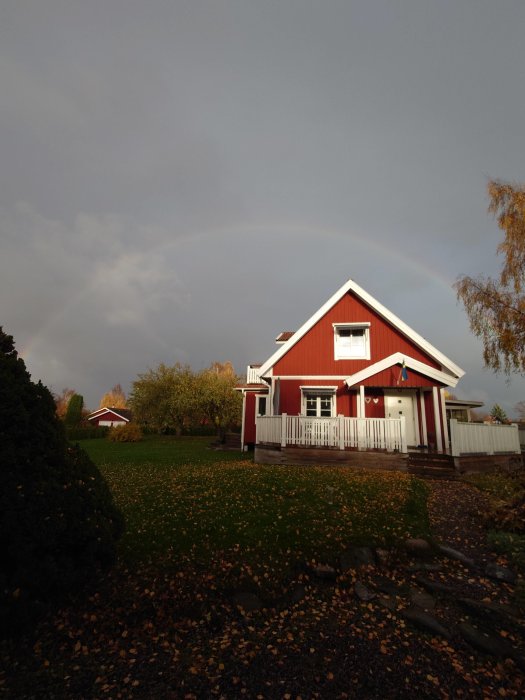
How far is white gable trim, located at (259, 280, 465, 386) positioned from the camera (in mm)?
17141

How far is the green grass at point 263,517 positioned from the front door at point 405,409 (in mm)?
5817

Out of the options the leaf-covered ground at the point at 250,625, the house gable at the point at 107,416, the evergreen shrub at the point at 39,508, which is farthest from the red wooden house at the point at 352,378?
the house gable at the point at 107,416

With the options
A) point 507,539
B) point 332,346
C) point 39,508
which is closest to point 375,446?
point 332,346

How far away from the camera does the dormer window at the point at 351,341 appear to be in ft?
60.6

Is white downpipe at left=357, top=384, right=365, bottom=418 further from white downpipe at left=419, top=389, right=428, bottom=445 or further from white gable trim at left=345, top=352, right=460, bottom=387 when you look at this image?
white downpipe at left=419, top=389, right=428, bottom=445

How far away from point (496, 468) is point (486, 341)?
5153mm

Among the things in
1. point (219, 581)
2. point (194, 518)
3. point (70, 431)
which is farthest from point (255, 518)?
point (70, 431)

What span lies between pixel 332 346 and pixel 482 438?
7.63 metres

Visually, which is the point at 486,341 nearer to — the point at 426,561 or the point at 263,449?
the point at 263,449

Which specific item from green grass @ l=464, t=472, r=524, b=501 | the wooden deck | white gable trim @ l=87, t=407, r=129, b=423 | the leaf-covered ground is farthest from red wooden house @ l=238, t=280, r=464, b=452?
white gable trim @ l=87, t=407, r=129, b=423

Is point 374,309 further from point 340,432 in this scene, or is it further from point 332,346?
point 340,432

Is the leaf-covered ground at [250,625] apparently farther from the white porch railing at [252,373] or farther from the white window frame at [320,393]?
the white porch railing at [252,373]

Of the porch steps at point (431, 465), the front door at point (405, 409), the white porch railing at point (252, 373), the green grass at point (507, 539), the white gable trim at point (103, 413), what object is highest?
the white porch railing at point (252, 373)

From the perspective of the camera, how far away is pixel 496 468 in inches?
568
